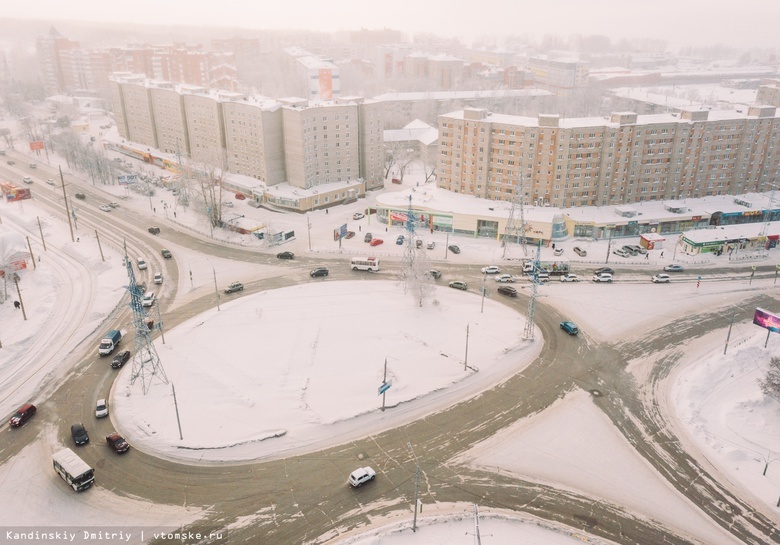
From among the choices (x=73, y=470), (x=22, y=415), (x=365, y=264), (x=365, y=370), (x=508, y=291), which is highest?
(x=365, y=264)

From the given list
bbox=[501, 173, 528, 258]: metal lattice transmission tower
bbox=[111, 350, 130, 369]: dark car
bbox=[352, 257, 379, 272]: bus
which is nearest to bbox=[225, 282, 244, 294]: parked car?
bbox=[352, 257, 379, 272]: bus

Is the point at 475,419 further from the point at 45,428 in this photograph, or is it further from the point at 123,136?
the point at 123,136

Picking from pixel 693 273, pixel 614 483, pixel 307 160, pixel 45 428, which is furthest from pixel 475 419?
pixel 307 160

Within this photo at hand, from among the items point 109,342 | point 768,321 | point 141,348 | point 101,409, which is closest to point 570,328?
point 768,321

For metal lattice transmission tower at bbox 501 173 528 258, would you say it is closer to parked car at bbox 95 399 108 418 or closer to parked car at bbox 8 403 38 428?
parked car at bbox 95 399 108 418

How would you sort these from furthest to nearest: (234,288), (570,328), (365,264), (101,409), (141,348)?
1. (365,264)
2. (234,288)
3. (570,328)
4. (141,348)
5. (101,409)

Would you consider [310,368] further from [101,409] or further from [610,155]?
[610,155]
